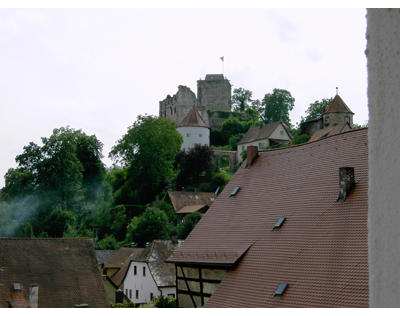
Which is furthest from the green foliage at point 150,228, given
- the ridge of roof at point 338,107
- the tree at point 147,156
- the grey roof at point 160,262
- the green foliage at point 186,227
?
the ridge of roof at point 338,107

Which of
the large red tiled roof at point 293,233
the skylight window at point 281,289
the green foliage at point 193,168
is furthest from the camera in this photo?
the green foliage at point 193,168

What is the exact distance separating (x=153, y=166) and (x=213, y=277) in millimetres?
51060

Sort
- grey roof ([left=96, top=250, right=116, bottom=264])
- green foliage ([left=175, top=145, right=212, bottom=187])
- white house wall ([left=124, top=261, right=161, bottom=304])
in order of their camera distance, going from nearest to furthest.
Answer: white house wall ([left=124, top=261, right=161, bottom=304])
grey roof ([left=96, top=250, right=116, bottom=264])
green foliage ([left=175, top=145, right=212, bottom=187])

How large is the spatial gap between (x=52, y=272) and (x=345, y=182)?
15503 millimetres

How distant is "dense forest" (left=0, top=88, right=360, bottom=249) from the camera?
152 feet

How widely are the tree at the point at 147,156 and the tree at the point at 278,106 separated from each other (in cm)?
3047

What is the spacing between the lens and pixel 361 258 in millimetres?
12469

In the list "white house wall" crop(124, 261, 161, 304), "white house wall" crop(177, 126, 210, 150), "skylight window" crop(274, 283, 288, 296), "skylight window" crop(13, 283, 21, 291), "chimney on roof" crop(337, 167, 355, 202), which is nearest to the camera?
"skylight window" crop(274, 283, 288, 296)

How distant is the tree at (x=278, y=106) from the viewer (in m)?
99.3

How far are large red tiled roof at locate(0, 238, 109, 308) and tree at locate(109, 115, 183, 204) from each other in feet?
124

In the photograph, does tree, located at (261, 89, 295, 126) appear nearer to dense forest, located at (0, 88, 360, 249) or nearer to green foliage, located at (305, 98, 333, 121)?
green foliage, located at (305, 98, 333, 121)

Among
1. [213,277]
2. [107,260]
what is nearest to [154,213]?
[107,260]

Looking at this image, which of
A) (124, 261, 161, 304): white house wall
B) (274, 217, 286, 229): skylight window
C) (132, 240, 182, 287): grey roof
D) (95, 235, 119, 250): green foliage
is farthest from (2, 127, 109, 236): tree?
(274, 217, 286, 229): skylight window

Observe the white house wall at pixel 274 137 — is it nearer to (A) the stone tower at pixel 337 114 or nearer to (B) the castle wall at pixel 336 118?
(A) the stone tower at pixel 337 114
